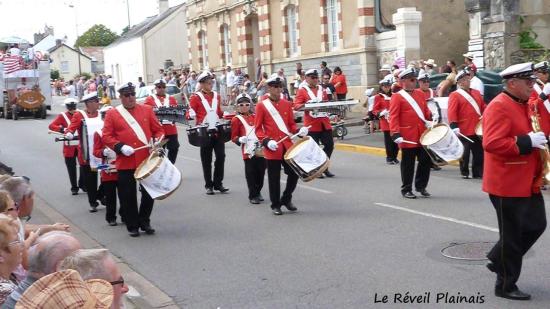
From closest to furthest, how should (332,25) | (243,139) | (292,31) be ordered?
1. (243,139)
2. (332,25)
3. (292,31)

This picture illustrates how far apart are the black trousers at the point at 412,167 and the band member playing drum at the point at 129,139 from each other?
359 centimetres

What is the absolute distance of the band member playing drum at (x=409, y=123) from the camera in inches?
409

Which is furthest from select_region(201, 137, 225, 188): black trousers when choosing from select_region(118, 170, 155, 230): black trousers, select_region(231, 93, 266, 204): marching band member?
select_region(118, 170, 155, 230): black trousers

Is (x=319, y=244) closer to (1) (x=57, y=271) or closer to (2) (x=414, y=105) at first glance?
(2) (x=414, y=105)

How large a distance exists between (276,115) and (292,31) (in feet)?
71.0

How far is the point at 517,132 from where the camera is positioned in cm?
591

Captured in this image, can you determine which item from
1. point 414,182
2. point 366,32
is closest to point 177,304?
point 414,182

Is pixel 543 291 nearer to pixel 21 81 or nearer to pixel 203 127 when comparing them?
pixel 203 127

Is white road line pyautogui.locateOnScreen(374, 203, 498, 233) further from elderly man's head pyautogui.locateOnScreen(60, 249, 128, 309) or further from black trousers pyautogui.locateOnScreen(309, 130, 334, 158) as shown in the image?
elderly man's head pyautogui.locateOnScreen(60, 249, 128, 309)

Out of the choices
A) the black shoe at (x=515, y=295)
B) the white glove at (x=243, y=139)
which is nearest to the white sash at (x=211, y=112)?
the white glove at (x=243, y=139)

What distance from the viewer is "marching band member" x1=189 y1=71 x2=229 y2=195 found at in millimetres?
12039

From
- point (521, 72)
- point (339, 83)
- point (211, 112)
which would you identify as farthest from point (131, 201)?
point (339, 83)

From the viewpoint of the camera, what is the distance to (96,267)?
3.43m

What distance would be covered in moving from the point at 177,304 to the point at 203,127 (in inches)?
228
